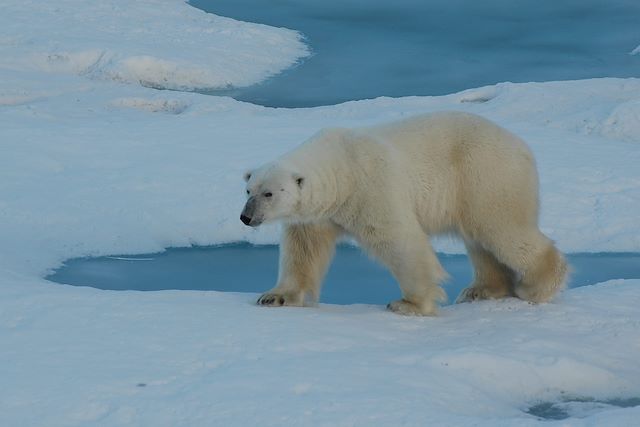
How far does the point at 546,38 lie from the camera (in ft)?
45.8

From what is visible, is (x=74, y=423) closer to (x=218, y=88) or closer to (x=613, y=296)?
(x=613, y=296)

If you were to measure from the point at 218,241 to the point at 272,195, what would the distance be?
2.12m

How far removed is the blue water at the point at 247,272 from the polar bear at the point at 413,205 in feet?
2.83

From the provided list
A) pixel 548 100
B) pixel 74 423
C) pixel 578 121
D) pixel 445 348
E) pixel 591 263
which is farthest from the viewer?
pixel 548 100

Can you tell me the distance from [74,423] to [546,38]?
474 inches

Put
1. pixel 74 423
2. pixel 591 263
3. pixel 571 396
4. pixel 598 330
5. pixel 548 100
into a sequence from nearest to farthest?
pixel 74 423 → pixel 571 396 → pixel 598 330 → pixel 591 263 → pixel 548 100

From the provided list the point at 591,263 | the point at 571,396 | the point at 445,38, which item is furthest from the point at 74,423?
the point at 445,38

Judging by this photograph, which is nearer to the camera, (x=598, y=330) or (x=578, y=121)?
(x=598, y=330)

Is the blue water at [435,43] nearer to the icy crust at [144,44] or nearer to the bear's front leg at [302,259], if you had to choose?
the icy crust at [144,44]

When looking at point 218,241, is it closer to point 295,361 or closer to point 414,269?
point 414,269

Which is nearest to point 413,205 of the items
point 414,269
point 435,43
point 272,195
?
point 414,269

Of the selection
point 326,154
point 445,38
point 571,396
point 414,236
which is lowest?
point 571,396

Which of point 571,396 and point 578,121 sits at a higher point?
point 578,121

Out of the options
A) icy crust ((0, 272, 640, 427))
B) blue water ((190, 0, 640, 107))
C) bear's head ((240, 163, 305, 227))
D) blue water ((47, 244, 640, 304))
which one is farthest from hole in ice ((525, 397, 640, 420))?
blue water ((190, 0, 640, 107))
